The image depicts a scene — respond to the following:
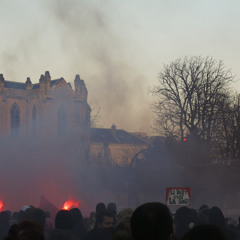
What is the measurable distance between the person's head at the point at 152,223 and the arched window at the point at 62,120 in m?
66.6

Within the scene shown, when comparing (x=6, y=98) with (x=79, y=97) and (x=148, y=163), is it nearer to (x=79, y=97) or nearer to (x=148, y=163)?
(x=79, y=97)

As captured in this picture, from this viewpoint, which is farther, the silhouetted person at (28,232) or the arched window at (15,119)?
the arched window at (15,119)

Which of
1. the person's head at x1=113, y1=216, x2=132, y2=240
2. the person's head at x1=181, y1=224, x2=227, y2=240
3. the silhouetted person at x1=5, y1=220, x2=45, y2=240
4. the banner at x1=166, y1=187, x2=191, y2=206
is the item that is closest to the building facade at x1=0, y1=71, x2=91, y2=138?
the banner at x1=166, y1=187, x2=191, y2=206

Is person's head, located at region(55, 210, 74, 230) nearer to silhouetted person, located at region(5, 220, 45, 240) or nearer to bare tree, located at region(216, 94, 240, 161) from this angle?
silhouetted person, located at region(5, 220, 45, 240)

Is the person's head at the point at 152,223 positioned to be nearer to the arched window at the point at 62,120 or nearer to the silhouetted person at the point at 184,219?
the silhouetted person at the point at 184,219

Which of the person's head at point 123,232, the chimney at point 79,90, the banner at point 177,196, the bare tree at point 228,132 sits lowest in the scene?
the person's head at point 123,232

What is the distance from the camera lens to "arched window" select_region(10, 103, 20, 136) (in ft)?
224

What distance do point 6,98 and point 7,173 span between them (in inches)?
1266

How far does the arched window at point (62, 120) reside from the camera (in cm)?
7044

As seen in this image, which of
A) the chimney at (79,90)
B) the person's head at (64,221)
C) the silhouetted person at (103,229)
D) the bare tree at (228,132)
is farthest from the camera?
the chimney at (79,90)

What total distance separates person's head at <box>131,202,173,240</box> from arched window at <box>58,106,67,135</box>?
66562 mm

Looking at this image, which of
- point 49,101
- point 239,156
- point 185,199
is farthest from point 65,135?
point 185,199

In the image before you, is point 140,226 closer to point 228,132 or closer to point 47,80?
point 228,132

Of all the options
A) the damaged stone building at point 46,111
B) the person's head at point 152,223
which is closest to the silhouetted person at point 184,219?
the person's head at point 152,223
